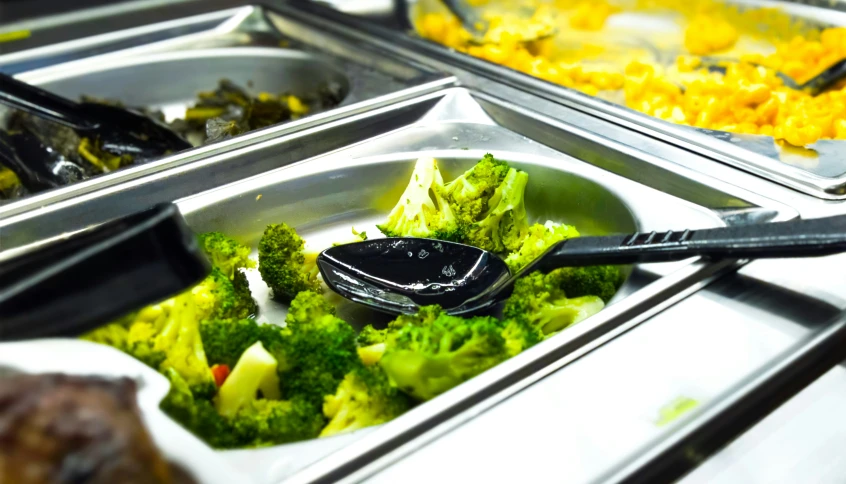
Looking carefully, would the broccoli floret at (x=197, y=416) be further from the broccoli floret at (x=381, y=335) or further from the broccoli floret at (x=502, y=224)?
the broccoli floret at (x=502, y=224)

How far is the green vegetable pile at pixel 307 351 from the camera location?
0.75 metres

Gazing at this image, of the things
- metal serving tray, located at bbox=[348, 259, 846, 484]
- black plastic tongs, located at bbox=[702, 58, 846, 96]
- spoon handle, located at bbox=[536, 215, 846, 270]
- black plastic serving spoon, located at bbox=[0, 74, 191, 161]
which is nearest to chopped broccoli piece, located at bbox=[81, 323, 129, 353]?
metal serving tray, located at bbox=[348, 259, 846, 484]

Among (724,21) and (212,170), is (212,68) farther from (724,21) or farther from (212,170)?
(724,21)

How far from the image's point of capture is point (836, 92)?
5.58ft

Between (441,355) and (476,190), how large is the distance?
0.54 meters

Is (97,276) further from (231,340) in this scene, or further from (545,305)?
(545,305)

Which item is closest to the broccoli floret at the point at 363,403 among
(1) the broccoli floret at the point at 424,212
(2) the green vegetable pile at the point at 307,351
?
(2) the green vegetable pile at the point at 307,351

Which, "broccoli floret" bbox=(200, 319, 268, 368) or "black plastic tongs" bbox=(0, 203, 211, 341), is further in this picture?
"broccoli floret" bbox=(200, 319, 268, 368)

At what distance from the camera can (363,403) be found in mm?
792

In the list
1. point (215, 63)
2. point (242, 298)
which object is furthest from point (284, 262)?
point (215, 63)

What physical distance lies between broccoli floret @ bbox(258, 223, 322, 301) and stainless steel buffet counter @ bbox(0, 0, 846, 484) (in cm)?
11

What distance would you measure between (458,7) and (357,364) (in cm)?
190

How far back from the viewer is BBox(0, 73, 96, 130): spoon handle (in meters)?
1.50

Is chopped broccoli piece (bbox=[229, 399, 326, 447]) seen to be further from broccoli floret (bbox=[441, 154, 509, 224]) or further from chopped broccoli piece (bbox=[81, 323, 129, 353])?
broccoli floret (bbox=[441, 154, 509, 224])
